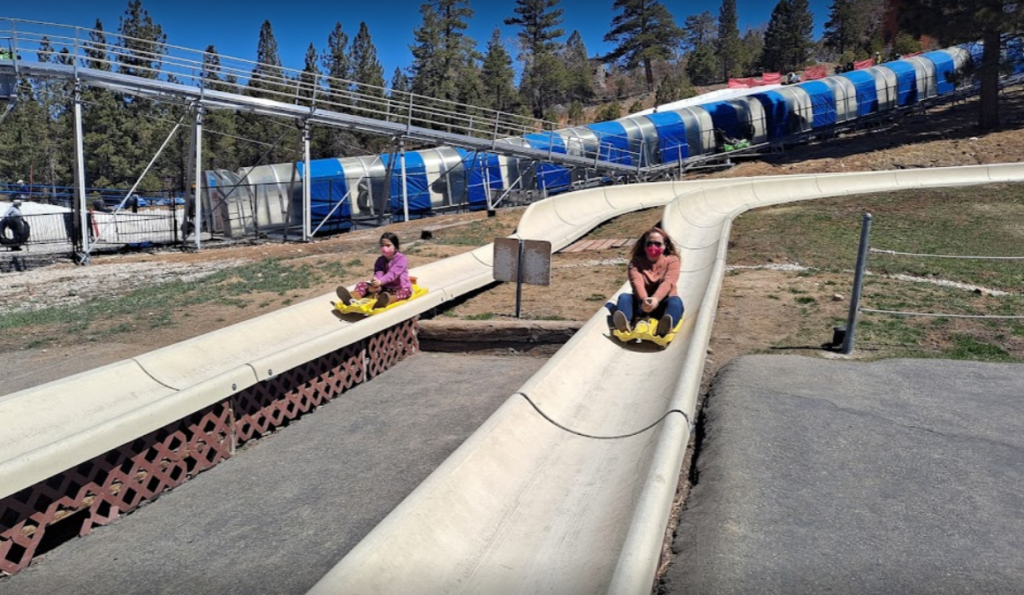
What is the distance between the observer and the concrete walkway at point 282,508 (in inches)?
182

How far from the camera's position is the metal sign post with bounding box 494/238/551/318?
389 inches

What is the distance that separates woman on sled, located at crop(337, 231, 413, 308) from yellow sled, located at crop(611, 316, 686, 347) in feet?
10.2

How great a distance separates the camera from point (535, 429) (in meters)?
5.60

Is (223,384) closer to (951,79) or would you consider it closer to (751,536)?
(751,536)

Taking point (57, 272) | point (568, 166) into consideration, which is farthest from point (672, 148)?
point (57, 272)

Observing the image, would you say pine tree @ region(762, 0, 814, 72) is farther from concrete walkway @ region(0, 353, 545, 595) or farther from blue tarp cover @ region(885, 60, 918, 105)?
concrete walkway @ region(0, 353, 545, 595)

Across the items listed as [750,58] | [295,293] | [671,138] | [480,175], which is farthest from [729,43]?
[295,293]

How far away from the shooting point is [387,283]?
9.59m

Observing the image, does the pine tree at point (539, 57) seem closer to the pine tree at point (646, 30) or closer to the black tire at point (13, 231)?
the pine tree at point (646, 30)

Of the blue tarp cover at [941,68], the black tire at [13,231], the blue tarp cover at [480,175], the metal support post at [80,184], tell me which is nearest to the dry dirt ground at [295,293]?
the metal support post at [80,184]

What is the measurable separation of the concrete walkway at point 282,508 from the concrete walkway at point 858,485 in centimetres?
231

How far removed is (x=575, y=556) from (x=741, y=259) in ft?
33.4

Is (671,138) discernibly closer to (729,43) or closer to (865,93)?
(865,93)

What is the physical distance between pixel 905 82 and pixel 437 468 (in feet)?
140
